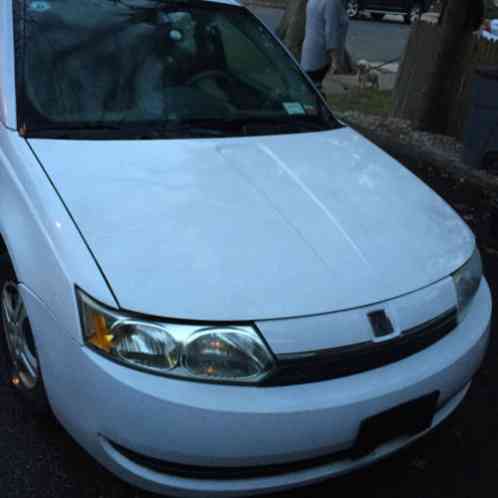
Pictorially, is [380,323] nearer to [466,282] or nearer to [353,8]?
[466,282]

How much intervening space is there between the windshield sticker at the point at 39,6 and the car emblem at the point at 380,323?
2087 millimetres

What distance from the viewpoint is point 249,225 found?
84.0 inches

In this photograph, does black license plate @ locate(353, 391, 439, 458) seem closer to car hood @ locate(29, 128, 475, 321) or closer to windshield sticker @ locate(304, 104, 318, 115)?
car hood @ locate(29, 128, 475, 321)

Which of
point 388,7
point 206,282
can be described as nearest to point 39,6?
point 206,282

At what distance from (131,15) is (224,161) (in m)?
1.05

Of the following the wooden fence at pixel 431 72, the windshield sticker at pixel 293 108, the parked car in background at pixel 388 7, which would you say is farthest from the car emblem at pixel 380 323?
the parked car in background at pixel 388 7

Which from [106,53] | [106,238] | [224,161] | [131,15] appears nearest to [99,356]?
[106,238]

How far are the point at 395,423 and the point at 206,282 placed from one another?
0.75 metres

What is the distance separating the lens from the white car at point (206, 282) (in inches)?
69.9

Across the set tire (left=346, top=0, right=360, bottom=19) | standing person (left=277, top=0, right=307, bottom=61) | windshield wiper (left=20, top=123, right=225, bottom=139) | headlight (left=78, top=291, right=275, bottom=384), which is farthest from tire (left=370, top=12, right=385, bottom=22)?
headlight (left=78, top=291, right=275, bottom=384)

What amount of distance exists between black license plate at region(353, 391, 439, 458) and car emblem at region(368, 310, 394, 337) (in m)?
0.23

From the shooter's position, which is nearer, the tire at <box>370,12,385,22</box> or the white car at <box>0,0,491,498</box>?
the white car at <box>0,0,491,498</box>

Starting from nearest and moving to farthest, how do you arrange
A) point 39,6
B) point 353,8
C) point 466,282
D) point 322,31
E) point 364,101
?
point 466,282 < point 39,6 < point 322,31 < point 364,101 < point 353,8

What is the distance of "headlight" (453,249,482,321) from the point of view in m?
2.22
